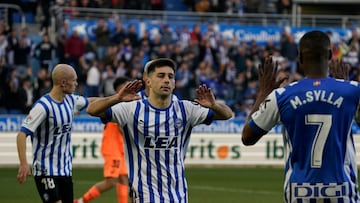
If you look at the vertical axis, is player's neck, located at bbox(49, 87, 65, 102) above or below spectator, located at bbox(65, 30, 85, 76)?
below

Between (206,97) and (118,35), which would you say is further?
(118,35)

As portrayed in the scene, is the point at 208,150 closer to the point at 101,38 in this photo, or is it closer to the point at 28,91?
the point at 28,91

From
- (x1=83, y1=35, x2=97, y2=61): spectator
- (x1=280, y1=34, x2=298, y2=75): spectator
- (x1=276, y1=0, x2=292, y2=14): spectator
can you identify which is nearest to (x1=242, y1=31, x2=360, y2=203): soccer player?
(x1=83, y1=35, x2=97, y2=61): spectator

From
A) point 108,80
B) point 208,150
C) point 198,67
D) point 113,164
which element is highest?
point 198,67

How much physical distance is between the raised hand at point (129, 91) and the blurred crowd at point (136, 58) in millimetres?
19279

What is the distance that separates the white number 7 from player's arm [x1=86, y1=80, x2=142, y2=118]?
83.7 inches

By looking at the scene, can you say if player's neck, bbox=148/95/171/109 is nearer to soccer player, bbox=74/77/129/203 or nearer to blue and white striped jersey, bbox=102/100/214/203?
blue and white striped jersey, bbox=102/100/214/203

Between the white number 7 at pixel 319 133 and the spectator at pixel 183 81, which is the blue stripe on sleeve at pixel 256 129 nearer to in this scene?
the white number 7 at pixel 319 133

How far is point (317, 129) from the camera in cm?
690

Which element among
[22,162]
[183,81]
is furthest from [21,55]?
[22,162]

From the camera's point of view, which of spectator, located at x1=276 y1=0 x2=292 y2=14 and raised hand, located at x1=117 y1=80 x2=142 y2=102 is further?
spectator, located at x1=276 y1=0 x2=292 y2=14

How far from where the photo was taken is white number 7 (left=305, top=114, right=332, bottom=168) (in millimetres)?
6883

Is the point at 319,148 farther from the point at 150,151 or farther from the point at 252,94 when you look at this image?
the point at 252,94

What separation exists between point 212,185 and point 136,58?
35.1 ft
